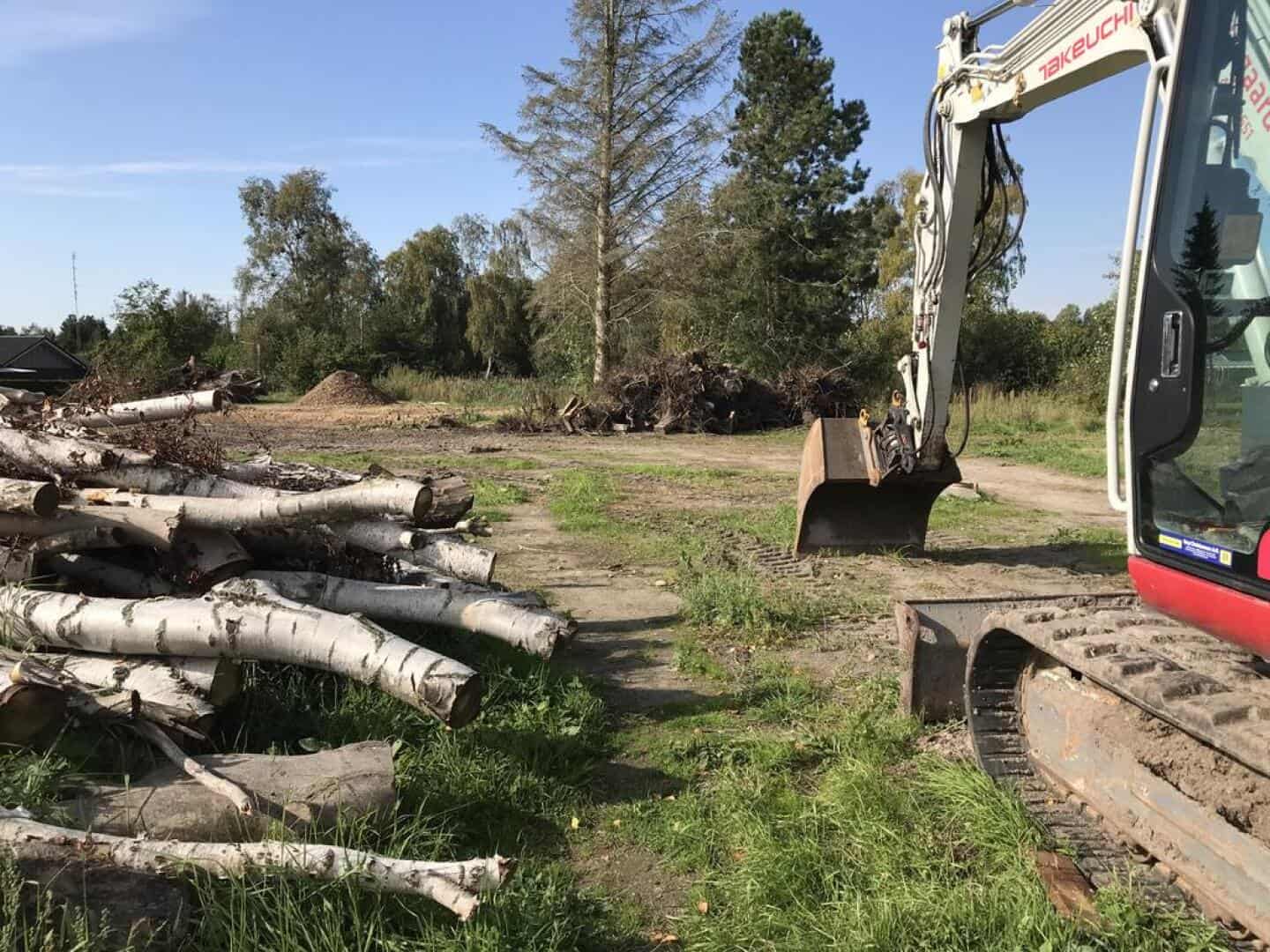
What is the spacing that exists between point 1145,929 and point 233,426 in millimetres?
21750

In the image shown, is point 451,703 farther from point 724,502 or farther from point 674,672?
point 724,502

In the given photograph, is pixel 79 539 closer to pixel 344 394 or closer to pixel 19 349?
pixel 344 394

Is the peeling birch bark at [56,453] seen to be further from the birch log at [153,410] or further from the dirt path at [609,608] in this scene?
the dirt path at [609,608]

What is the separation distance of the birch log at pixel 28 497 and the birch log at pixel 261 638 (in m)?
0.50

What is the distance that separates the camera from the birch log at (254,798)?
2961 millimetres

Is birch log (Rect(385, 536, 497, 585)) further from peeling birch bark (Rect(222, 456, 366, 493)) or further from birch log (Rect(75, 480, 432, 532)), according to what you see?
birch log (Rect(75, 480, 432, 532))

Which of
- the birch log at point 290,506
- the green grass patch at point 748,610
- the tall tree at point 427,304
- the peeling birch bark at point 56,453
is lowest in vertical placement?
the green grass patch at point 748,610

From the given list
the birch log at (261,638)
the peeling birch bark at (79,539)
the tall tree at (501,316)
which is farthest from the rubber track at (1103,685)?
the tall tree at (501,316)

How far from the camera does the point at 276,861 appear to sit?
9.16 feet

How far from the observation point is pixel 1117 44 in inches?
172

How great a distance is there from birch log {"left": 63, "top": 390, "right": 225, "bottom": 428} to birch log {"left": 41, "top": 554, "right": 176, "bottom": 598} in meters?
1.17

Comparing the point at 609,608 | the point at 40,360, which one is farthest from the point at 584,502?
the point at 40,360

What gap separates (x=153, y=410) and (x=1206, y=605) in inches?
226

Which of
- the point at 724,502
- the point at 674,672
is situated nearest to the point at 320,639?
the point at 674,672
